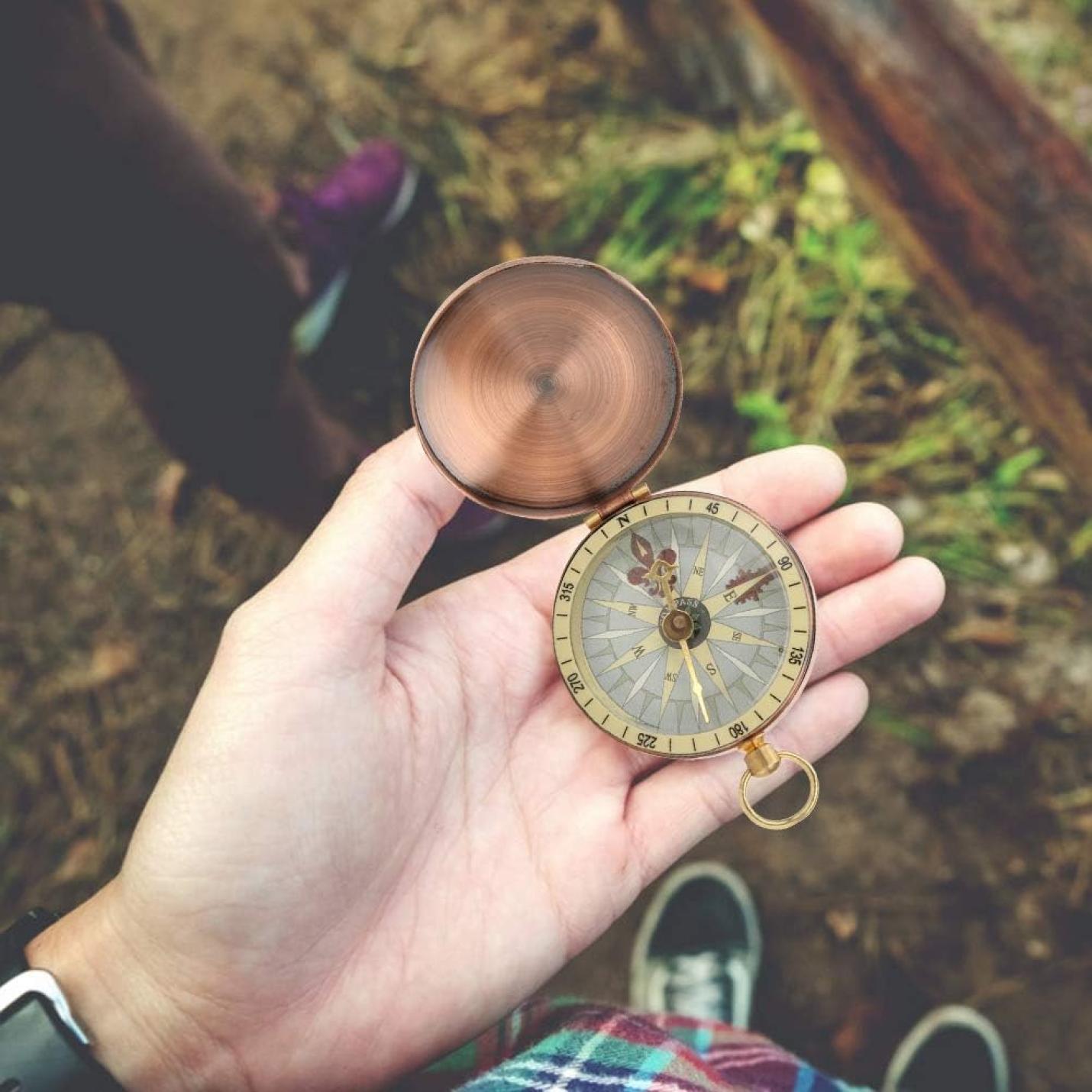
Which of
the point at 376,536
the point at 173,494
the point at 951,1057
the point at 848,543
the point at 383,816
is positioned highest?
the point at 376,536

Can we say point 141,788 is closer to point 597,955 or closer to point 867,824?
point 597,955

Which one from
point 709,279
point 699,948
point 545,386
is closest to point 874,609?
point 545,386

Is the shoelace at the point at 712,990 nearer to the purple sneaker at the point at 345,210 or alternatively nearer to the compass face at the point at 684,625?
the compass face at the point at 684,625

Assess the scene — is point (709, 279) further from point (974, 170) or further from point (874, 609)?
point (874, 609)

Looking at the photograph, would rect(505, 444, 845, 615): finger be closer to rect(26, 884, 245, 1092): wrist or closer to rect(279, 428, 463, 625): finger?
rect(279, 428, 463, 625): finger

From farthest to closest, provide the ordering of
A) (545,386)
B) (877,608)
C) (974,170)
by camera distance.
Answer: (974,170) < (877,608) < (545,386)

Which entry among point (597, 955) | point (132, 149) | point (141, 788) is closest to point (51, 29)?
point (132, 149)

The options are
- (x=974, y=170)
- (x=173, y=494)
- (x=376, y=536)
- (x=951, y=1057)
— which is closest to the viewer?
(x=376, y=536)
